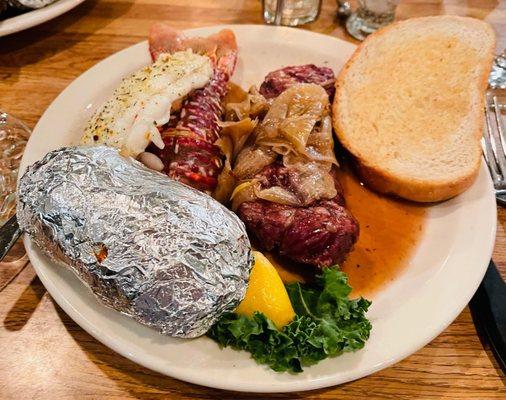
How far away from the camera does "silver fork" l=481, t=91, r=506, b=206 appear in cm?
249

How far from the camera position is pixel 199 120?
98.0 inches

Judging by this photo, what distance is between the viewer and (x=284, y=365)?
5.57 ft

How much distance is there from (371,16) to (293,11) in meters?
0.54

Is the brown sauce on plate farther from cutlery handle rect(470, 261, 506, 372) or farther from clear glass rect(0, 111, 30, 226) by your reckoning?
clear glass rect(0, 111, 30, 226)

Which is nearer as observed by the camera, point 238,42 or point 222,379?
point 222,379

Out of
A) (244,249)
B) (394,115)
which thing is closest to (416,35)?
(394,115)

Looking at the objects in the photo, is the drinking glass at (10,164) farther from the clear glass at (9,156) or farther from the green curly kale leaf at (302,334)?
the green curly kale leaf at (302,334)

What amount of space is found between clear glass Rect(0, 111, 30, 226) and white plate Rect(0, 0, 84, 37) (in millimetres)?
542

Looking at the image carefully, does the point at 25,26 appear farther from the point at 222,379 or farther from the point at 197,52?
the point at 222,379

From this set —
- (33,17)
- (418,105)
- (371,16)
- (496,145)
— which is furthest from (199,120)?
(371,16)

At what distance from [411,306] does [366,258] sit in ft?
1.24

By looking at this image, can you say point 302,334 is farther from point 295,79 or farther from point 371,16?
point 371,16

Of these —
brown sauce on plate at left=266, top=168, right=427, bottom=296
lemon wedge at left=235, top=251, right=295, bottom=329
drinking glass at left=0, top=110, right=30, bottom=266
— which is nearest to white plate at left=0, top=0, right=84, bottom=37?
drinking glass at left=0, top=110, right=30, bottom=266

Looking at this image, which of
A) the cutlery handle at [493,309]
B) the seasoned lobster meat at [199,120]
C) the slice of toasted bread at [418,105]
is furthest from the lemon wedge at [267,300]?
the slice of toasted bread at [418,105]
